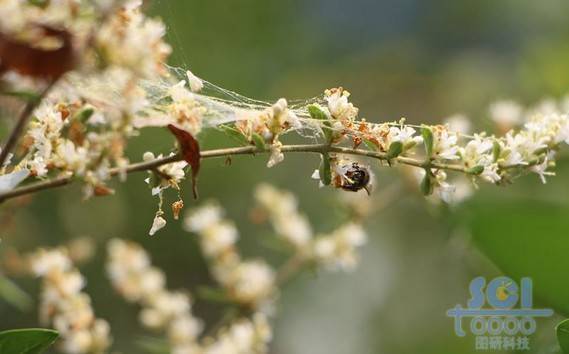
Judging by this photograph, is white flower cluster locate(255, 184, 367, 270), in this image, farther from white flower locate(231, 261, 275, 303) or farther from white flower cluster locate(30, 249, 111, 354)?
white flower cluster locate(30, 249, 111, 354)

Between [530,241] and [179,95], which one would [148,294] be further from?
[179,95]

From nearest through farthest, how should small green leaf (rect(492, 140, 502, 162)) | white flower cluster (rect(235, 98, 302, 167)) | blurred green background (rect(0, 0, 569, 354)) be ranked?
1. white flower cluster (rect(235, 98, 302, 167))
2. small green leaf (rect(492, 140, 502, 162))
3. blurred green background (rect(0, 0, 569, 354))

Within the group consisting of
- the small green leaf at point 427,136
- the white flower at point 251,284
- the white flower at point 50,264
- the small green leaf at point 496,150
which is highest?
the white flower at point 251,284

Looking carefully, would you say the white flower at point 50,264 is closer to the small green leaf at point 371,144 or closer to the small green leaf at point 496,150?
the small green leaf at point 371,144

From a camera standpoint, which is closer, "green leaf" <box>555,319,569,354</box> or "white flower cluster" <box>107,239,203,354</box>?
"green leaf" <box>555,319,569,354</box>

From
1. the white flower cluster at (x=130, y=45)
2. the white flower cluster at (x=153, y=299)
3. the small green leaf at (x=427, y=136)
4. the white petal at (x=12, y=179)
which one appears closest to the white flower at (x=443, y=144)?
the small green leaf at (x=427, y=136)

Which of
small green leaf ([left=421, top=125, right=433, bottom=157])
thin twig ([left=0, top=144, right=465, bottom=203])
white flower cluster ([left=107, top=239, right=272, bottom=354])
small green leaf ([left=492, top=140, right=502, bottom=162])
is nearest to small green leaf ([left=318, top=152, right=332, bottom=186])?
thin twig ([left=0, top=144, right=465, bottom=203])
